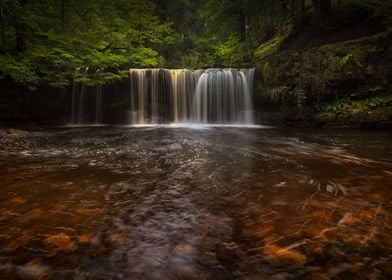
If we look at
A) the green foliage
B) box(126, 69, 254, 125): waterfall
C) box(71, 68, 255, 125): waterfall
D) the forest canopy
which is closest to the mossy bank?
the green foliage

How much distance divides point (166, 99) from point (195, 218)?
13.7m

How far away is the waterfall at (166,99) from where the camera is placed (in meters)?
15.9

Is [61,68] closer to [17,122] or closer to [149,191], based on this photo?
[17,122]

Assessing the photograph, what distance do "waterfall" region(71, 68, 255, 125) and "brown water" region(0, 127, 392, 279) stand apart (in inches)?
392

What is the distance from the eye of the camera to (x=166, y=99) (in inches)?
650

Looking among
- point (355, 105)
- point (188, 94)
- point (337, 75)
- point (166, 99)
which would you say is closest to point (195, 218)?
point (355, 105)

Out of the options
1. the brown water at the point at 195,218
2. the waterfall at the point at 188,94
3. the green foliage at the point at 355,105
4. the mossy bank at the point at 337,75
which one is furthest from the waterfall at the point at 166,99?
the brown water at the point at 195,218

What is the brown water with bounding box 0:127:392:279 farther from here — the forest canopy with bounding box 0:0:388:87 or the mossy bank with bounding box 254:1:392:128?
the mossy bank with bounding box 254:1:392:128

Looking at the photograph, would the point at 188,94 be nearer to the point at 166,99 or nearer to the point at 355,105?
the point at 166,99

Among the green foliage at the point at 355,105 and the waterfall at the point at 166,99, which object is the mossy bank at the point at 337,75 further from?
the waterfall at the point at 166,99

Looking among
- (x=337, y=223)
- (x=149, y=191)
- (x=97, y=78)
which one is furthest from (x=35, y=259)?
(x=97, y=78)

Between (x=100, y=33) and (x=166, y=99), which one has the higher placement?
(x=100, y=33)

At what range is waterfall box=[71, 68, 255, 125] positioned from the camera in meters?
Result: 15.9

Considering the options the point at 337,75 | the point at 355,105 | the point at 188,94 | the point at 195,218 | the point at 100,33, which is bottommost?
the point at 195,218
